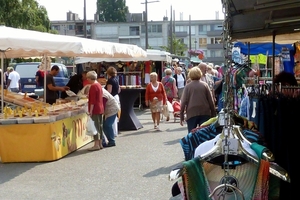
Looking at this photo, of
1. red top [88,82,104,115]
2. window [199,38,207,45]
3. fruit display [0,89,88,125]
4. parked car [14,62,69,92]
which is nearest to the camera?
fruit display [0,89,88,125]

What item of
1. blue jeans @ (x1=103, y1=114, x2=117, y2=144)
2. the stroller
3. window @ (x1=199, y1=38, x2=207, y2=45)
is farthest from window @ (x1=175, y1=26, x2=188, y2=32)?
blue jeans @ (x1=103, y1=114, x2=117, y2=144)

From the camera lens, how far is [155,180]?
27.1 feet

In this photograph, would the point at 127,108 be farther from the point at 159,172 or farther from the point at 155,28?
the point at 155,28

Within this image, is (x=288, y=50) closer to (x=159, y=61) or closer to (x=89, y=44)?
(x=89, y=44)

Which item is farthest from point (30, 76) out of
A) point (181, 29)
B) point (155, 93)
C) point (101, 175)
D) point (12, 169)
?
point (181, 29)

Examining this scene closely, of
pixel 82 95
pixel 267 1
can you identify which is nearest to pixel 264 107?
pixel 267 1

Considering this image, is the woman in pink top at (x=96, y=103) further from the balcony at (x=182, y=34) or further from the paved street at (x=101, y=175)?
the balcony at (x=182, y=34)

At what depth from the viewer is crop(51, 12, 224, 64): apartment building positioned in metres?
89.0

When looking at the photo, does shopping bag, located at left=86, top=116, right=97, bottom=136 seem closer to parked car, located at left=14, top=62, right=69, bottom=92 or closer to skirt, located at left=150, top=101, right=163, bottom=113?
skirt, located at left=150, top=101, right=163, bottom=113

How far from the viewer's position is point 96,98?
10656 mm

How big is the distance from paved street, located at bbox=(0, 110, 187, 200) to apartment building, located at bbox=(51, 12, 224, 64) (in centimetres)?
6793

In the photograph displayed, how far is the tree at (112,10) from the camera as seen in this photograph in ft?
369

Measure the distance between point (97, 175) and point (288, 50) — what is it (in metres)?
4.05

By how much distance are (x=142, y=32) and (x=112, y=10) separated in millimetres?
21101
